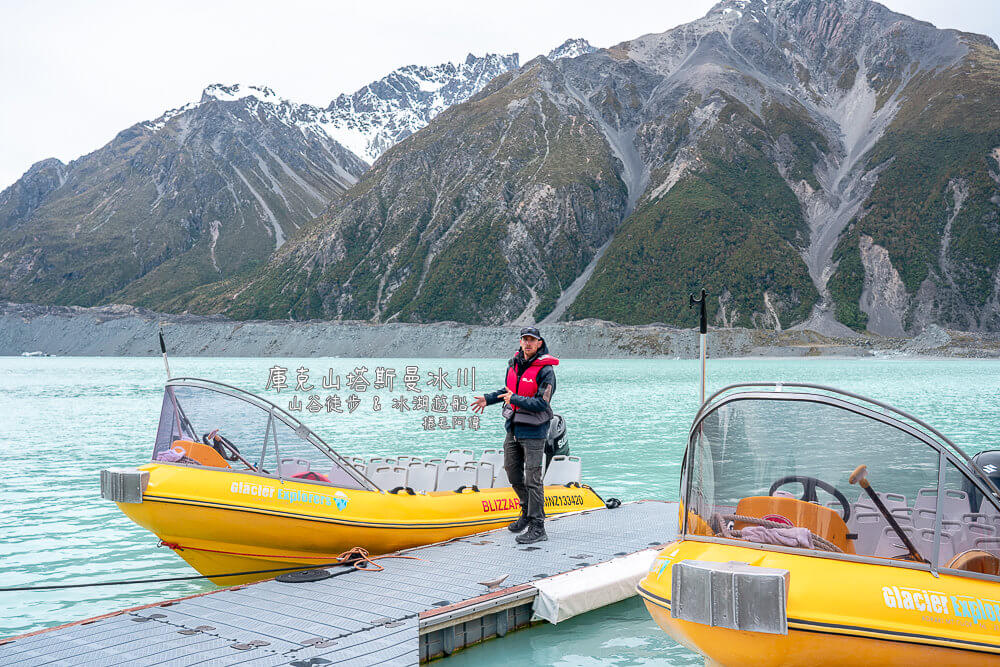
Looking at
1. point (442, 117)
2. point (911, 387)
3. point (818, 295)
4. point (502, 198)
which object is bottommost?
point (911, 387)

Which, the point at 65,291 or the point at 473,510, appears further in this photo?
the point at 65,291

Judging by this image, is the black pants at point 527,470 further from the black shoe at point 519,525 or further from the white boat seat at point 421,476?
the white boat seat at point 421,476

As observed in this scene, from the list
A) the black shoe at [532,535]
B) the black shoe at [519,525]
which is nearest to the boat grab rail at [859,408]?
the black shoe at [532,535]

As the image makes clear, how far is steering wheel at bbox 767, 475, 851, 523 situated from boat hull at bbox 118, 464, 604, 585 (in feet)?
14.5

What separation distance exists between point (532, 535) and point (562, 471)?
2561 millimetres

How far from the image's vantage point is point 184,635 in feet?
18.4

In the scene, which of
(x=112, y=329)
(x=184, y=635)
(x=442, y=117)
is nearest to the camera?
(x=184, y=635)

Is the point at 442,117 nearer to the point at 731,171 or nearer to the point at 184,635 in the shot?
the point at 731,171

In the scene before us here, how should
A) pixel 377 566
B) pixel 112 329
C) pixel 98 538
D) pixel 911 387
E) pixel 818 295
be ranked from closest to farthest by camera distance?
pixel 377 566 → pixel 98 538 → pixel 911 387 → pixel 818 295 → pixel 112 329

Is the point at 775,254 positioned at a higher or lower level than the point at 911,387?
higher

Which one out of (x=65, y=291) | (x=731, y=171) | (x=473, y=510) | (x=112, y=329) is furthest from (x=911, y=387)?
(x=65, y=291)

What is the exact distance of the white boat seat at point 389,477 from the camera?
9367 millimetres

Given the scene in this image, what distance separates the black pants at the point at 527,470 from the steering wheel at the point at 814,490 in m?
3.46

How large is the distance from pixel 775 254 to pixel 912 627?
422ft
